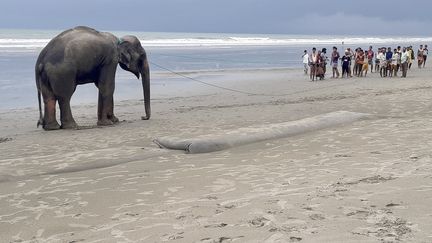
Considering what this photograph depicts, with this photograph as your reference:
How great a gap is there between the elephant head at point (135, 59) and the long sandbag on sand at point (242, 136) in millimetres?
3604

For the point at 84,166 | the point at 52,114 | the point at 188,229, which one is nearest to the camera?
the point at 188,229

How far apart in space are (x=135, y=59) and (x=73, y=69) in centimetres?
171

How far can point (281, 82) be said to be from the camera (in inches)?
866

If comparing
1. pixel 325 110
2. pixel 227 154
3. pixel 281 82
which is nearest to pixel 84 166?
pixel 227 154

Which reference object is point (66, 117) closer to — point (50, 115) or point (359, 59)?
point (50, 115)

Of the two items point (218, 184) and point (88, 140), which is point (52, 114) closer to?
point (88, 140)

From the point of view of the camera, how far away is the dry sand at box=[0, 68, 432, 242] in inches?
169

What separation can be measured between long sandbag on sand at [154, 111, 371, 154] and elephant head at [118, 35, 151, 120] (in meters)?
3.60

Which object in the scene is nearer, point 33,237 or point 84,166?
point 33,237

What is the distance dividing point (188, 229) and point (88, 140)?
570cm

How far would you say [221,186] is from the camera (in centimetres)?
585

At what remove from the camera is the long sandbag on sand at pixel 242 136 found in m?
8.01

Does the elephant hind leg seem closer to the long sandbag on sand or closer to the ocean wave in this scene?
the long sandbag on sand

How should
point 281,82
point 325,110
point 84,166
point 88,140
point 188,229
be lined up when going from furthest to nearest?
point 281,82 < point 325,110 < point 88,140 < point 84,166 < point 188,229
